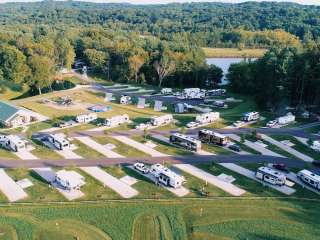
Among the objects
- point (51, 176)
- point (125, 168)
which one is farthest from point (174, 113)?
point (51, 176)

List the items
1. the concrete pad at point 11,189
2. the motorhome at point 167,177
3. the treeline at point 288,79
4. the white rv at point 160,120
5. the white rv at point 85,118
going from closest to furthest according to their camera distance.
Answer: the concrete pad at point 11,189
the motorhome at point 167,177
the white rv at point 160,120
the white rv at point 85,118
the treeline at point 288,79

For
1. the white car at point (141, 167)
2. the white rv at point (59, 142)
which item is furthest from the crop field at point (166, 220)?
the white rv at point (59, 142)

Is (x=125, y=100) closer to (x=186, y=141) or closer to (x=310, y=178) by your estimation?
(x=186, y=141)

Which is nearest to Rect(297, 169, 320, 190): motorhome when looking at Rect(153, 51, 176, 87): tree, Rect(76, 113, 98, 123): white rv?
Rect(76, 113, 98, 123): white rv

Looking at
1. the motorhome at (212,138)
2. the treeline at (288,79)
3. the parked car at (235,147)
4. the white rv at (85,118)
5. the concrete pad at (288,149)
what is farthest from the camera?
the treeline at (288,79)

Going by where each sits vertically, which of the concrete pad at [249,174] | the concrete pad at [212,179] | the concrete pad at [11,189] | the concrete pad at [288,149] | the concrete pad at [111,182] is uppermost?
the concrete pad at [288,149]

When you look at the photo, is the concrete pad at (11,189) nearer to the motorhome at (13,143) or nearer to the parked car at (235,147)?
the motorhome at (13,143)

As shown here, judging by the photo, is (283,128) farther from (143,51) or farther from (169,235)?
(143,51)
